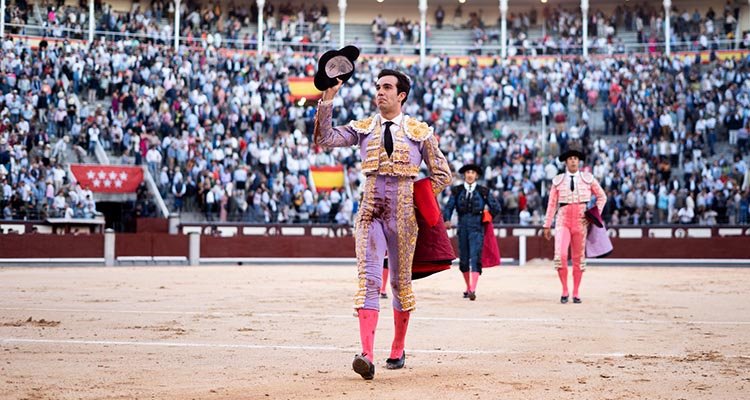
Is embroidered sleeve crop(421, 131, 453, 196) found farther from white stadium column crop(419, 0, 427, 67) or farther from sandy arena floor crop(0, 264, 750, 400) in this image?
white stadium column crop(419, 0, 427, 67)

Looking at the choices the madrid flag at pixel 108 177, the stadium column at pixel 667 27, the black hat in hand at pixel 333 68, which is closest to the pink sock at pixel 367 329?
the black hat in hand at pixel 333 68

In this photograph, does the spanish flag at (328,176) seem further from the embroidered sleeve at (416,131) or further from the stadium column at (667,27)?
the embroidered sleeve at (416,131)

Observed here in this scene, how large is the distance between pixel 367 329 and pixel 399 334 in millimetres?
317

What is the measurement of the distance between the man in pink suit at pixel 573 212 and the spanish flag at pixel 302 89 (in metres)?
17.9

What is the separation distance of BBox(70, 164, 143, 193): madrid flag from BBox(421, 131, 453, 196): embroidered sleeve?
17.6 meters

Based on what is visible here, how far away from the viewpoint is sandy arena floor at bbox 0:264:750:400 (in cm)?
485

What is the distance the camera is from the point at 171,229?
2255 centimetres

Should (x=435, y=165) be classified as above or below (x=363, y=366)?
above

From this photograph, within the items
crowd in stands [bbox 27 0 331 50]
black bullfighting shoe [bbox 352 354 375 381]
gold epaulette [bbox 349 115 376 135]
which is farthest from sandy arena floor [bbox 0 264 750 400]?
crowd in stands [bbox 27 0 331 50]

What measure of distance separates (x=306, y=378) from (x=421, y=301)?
5959 mm

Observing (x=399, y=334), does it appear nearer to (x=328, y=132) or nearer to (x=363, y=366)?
(x=363, y=366)

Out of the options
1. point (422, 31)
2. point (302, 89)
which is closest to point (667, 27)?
point (422, 31)

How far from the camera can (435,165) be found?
18.9ft

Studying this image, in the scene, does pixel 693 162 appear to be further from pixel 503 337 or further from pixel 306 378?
pixel 306 378
